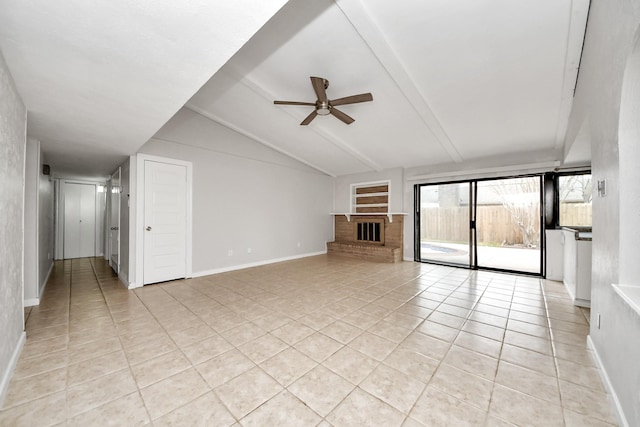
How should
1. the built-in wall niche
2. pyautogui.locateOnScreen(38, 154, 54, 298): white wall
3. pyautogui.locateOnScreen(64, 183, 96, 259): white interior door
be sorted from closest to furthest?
pyautogui.locateOnScreen(38, 154, 54, 298): white wall, pyautogui.locateOnScreen(64, 183, 96, 259): white interior door, the built-in wall niche

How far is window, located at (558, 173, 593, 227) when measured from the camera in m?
4.14

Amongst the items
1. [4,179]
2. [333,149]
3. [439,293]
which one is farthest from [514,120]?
[4,179]

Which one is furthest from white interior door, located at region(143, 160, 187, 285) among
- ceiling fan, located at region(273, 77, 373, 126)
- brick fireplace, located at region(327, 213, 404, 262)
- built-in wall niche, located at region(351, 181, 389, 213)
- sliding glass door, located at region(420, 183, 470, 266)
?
sliding glass door, located at region(420, 183, 470, 266)

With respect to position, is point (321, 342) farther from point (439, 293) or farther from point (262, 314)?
point (439, 293)

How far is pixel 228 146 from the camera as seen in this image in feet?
16.4

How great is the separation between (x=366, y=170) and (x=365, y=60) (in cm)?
396

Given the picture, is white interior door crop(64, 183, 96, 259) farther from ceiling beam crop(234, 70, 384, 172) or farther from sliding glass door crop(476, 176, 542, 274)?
sliding glass door crop(476, 176, 542, 274)

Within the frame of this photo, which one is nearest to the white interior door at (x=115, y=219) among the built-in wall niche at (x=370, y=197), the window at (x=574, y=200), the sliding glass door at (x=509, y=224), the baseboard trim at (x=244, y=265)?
the baseboard trim at (x=244, y=265)

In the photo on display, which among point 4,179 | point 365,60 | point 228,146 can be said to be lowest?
point 4,179

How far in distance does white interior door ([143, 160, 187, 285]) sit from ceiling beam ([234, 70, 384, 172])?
1.90 meters

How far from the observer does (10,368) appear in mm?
1772

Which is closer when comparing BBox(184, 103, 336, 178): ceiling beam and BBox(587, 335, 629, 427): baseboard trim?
BBox(587, 335, 629, 427): baseboard trim

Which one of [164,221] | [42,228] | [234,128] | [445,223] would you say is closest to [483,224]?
[445,223]

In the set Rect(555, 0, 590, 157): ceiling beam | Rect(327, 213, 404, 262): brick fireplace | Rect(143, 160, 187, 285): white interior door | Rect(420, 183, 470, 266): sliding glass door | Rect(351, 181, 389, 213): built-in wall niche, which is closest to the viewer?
Rect(555, 0, 590, 157): ceiling beam
